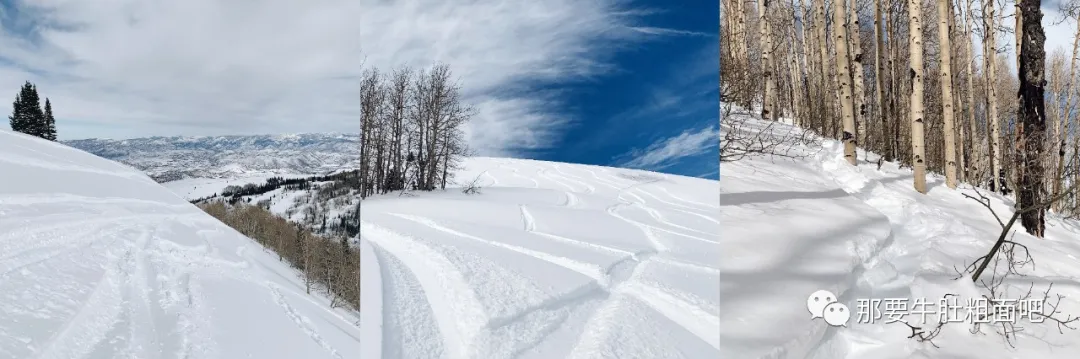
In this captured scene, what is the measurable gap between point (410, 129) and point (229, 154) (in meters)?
0.83

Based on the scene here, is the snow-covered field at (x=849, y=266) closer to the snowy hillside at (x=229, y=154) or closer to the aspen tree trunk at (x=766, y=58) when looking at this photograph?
the snowy hillside at (x=229, y=154)

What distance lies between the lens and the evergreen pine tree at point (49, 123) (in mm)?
1536

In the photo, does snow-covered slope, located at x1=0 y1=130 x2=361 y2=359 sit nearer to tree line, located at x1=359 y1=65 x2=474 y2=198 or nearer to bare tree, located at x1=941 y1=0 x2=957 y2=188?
tree line, located at x1=359 y1=65 x2=474 y2=198

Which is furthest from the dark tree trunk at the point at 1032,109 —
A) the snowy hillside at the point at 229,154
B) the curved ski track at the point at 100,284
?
the curved ski track at the point at 100,284

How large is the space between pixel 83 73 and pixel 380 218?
37.4 inches

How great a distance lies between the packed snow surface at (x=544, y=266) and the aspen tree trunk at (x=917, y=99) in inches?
127

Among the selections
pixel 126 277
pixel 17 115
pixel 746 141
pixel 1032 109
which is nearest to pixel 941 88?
pixel 1032 109

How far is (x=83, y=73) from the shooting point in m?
1.66

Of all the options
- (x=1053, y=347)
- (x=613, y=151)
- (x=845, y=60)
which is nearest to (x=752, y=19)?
(x=845, y=60)

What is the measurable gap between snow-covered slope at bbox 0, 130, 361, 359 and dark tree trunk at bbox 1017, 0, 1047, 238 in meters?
3.90

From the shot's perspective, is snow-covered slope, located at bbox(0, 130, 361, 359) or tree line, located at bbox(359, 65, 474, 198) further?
tree line, located at bbox(359, 65, 474, 198)

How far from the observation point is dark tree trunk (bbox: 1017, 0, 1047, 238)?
343 centimetres

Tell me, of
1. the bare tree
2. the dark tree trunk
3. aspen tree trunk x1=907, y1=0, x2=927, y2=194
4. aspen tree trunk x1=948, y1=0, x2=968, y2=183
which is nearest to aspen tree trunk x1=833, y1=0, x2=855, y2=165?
aspen tree trunk x1=907, y1=0, x2=927, y2=194

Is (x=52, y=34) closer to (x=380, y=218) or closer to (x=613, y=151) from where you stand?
(x=380, y=218)
